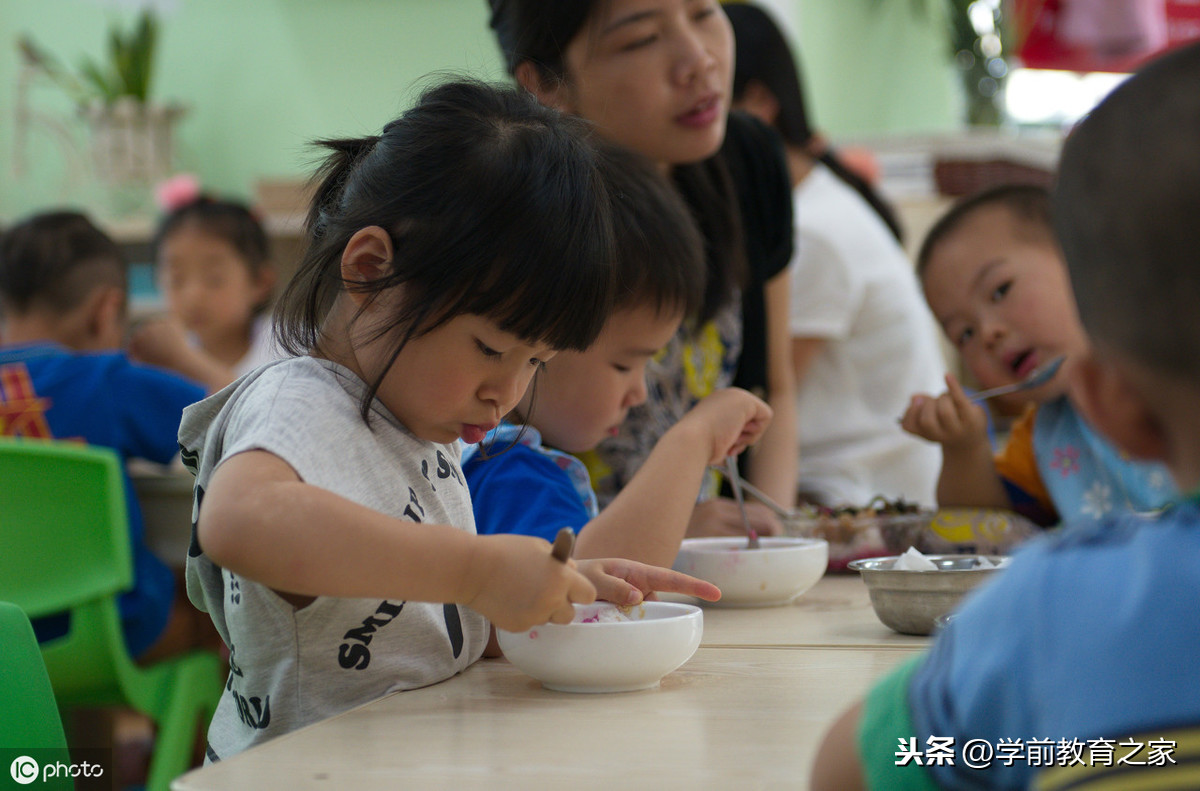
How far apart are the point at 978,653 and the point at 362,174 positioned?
630 millimetres

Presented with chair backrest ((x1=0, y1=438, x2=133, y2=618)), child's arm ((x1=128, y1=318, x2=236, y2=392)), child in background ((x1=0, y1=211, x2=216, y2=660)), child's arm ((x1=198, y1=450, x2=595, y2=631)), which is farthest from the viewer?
child's arm ((x1=128, y1=318, x2=236, y2=392))

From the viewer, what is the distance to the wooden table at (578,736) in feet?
1.86

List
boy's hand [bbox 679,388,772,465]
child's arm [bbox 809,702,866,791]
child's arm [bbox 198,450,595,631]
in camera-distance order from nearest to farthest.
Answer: child's arm [bbox 809,702,866,791]
child's arm [bbox 198,450,595,631]
boy's hand [bbox 679,388,772,465]

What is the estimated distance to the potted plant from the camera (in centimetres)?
382

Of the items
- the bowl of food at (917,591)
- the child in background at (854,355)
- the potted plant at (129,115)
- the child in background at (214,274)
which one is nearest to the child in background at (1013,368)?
the child in background at (854,355)

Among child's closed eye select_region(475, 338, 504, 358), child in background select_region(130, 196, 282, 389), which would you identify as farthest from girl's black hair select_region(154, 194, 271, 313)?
child's closed eye select_region(475, 338, 504, 358)

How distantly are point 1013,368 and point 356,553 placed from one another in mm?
1106

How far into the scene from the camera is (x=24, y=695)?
88cm

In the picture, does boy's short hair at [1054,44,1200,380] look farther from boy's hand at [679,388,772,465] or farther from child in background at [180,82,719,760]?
boy's hand at [679,388,772,465]

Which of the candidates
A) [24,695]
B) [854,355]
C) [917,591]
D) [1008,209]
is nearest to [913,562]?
[917,591]

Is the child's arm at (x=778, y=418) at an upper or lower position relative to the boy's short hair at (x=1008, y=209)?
lower

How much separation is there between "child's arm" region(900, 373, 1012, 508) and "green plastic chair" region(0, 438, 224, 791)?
123 centimetres

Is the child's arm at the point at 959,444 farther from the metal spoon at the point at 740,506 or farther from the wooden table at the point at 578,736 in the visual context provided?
the wooden table at the point at 578,736

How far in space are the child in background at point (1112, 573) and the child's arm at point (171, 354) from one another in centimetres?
229
